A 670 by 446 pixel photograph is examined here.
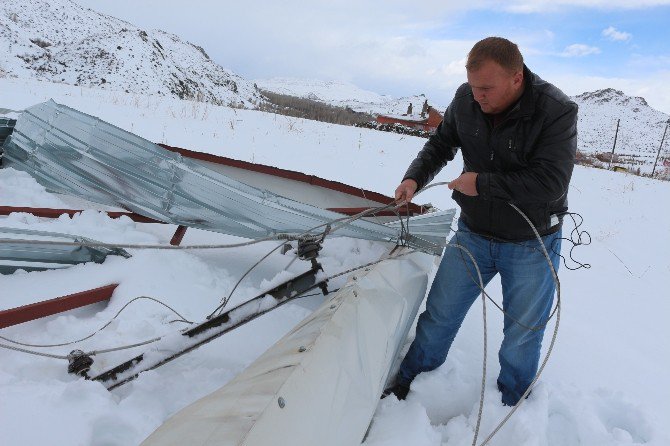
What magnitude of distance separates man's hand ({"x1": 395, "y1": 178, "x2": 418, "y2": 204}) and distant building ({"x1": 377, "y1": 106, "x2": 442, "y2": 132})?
57.0ft

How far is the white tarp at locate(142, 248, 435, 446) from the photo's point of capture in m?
1.20

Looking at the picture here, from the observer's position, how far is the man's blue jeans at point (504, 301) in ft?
7.05

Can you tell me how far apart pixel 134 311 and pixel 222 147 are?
5182 millimetres

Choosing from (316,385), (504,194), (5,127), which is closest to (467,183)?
(504,194)

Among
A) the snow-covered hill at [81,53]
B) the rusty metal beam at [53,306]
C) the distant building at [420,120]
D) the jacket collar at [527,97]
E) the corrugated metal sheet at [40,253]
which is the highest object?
the snow-covered hill at [81,53]

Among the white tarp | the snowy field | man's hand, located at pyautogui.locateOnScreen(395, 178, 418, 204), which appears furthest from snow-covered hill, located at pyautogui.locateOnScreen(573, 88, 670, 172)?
the white tarp

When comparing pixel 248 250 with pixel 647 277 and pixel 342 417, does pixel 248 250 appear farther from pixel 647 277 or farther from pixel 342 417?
pixel 647 277

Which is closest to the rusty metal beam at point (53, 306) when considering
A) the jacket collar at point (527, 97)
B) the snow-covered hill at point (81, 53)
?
the jacket collar at point (527, 97)

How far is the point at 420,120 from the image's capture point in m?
24.1

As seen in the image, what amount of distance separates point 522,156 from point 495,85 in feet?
1.09

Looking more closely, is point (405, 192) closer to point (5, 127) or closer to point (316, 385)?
point (316, 385)

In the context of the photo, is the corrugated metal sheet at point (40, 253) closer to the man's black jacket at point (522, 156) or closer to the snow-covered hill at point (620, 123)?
the man's black jacket at point (522, 156)

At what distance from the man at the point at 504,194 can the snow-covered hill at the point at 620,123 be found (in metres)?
49.6

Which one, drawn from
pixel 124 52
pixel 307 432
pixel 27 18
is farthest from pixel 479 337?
pixel 27 18
